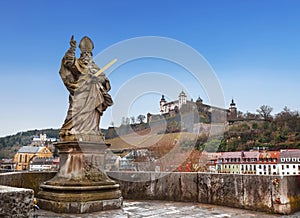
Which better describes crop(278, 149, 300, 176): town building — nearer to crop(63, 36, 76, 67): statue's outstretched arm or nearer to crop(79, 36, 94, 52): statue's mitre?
crop(79, 36, 94, 52): statue's mitre

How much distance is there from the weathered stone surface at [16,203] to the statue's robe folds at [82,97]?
4218 millimetres

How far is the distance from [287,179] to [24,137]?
141 m

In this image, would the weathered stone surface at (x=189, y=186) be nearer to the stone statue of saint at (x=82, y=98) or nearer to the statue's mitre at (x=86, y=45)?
the stone statue of saint at (x=82, y=98)

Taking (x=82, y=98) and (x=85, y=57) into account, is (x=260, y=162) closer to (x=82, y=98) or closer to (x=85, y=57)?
(x=85, y=57)

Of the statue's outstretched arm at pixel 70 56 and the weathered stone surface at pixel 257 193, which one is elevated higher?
the statue's outstretched arm at pixel 70 56

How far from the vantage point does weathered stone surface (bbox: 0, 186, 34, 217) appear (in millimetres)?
1444

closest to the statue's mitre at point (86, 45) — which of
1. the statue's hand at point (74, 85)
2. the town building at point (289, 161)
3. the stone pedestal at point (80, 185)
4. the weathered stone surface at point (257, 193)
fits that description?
the statue's hand at point (74, 85)

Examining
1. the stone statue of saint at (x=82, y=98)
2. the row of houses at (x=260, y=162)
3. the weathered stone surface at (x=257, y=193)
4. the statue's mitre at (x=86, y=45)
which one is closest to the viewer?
the weathered stone surface at (x=257, y=193)

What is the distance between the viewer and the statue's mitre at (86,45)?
6371 millimetres

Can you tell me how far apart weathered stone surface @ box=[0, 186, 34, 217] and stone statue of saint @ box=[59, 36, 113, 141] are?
4.16m

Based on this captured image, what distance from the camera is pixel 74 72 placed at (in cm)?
595

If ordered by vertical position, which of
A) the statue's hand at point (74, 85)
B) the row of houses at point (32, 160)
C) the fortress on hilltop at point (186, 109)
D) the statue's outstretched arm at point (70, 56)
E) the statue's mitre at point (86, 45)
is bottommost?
the row of houses at point (32, 160)

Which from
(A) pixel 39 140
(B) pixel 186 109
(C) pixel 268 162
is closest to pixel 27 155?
(A) pixel 39 140

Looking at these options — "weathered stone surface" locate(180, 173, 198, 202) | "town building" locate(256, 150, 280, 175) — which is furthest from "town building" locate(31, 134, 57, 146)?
"weathered stone surface" locate(180, 173, 198, 202)
